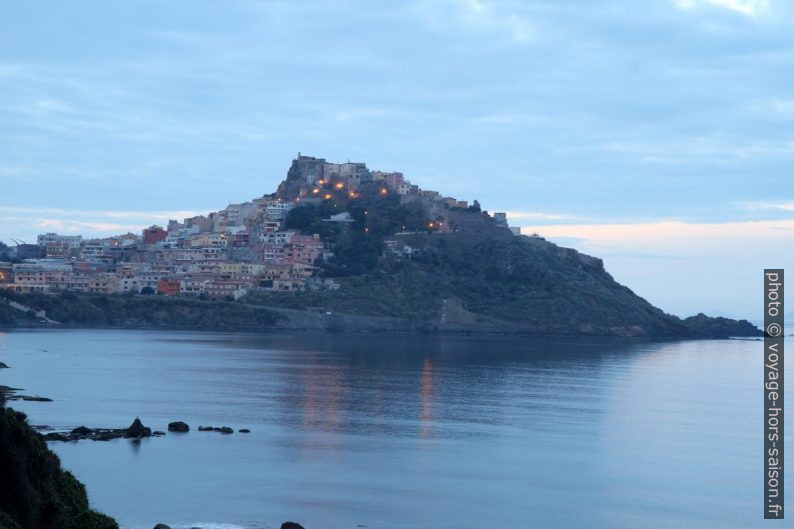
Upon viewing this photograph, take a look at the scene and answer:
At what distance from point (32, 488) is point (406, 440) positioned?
2013 centimetres

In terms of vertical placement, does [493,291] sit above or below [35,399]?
above

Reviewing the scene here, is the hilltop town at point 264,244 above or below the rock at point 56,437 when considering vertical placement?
above

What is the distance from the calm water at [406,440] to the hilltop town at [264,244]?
3937cm

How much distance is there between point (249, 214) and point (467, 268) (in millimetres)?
36127

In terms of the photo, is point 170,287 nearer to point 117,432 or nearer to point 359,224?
point 359,224

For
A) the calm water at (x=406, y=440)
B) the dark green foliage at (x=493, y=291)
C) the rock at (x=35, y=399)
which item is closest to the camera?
the calm water at (x=406, y=440)

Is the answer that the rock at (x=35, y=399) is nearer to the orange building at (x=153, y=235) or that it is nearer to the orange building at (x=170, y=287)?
the orange building at (x=170, y=287)

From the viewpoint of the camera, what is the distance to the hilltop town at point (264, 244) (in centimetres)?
11156

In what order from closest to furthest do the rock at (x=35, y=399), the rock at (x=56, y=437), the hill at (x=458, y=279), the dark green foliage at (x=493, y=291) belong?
the rock at (x=56, y=437) < the rock at (x=35, y=399) < the dark green foliage at (x=493, y=291) < the hill at (x=458, y=279)

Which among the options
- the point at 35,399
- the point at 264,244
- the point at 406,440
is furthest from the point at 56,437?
the point at 264,244

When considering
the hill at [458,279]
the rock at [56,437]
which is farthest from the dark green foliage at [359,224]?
the rock at [56,437]

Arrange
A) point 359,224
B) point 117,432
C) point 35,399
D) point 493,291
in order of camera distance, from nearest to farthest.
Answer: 1. point 117,432
2. point 35,399
3. point 493,291
4. point 359,224

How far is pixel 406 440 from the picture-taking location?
35.6 metres

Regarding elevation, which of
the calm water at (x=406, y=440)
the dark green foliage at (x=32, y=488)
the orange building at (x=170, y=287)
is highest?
the orange building at (x=170, y=287)
